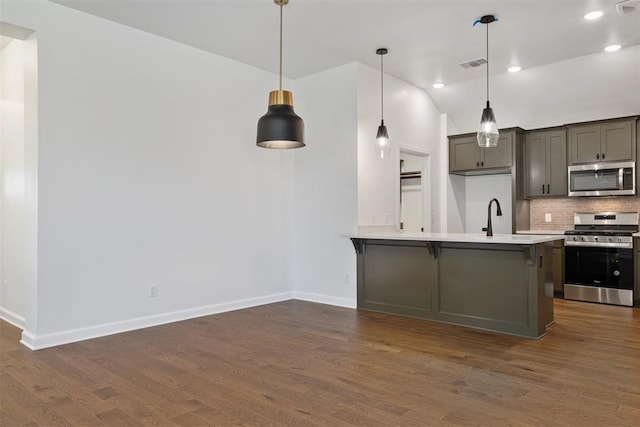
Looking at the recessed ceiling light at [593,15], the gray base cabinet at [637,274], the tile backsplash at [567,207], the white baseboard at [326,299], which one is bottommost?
the white baseboard at [326,299]

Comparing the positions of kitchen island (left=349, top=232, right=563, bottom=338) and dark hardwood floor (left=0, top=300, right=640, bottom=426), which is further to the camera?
kitchen island (left=349, top=232, right=563, bottom=338)

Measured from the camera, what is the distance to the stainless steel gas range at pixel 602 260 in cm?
554

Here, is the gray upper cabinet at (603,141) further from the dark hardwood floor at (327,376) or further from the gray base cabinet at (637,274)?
the dark hardwood floor at (327,376)

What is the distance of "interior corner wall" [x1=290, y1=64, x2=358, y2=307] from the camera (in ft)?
18.1

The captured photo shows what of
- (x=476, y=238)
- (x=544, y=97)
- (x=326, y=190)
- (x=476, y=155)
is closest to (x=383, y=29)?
(x=326, y=190)

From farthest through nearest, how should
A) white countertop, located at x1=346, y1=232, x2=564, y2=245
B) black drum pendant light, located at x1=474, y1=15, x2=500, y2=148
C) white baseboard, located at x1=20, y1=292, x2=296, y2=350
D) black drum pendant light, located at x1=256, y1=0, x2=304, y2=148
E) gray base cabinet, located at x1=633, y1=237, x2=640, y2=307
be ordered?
gray base cabinet, located at x1=633, y1=237, x2=640, y2=307
white countertop, located at x1=346, y1=232, x2=564, y2=245
black drum pendant light, located at x1=474, y1=15, x2=500, y2=148
white baseboard, located at x1=20, y1=292, x2=296, y2=350
black drum pendant light, located at x1=256, y1=0, x2=304, y2=148

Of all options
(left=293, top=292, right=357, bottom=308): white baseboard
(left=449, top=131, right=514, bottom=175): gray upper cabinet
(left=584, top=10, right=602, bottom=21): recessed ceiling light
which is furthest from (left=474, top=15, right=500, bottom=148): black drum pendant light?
(left=449, top=131, right=514, bottom=175): gray upper cabinet

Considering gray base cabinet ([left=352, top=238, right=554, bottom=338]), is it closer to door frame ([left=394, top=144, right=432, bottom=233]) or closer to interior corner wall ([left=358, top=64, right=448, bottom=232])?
interior corner wall ([left=358, top=64, right=448, bottom=232])

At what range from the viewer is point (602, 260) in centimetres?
573

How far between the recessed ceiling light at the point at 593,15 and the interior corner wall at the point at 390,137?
7.78 feet

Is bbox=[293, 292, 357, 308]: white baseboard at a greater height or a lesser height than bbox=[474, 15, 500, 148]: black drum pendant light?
lesser

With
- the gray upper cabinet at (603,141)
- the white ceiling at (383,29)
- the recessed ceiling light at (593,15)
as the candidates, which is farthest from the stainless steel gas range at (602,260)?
the recessed ceiling light at (593,15)

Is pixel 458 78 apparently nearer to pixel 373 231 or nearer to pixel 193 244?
pixel 373 231

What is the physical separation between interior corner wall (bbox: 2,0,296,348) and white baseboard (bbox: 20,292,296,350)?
0.04 ft
